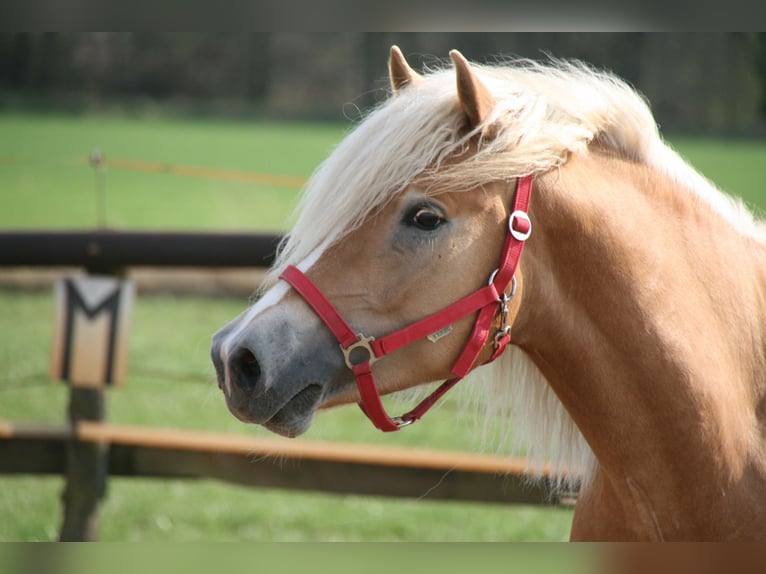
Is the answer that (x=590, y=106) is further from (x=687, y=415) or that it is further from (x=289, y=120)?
(x=289, y=120)

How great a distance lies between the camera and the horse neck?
1.94 m

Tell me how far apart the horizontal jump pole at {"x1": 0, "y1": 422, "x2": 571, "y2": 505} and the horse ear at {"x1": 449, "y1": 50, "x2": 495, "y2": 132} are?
2233 millimetres

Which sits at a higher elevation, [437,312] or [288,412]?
[437,312]

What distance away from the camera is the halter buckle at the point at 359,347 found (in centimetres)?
186

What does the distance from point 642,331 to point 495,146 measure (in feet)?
1.80

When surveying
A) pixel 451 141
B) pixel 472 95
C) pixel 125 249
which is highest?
pixel 472 95

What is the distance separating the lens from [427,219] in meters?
1.88

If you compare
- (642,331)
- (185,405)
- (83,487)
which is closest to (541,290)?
(642,331)

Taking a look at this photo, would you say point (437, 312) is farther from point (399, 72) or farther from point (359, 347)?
point (399, 72)

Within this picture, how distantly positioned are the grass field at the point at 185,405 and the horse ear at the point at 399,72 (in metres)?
0.19

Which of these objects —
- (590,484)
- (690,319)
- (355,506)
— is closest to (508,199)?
(690,319)

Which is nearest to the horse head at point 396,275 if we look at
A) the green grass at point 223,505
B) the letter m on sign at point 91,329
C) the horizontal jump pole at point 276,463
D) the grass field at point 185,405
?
the grass field at point 185,405

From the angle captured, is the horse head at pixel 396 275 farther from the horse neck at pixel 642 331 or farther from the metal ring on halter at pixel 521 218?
the horse neck at pixel 642 331

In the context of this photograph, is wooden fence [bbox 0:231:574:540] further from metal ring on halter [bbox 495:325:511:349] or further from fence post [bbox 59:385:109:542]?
metal ring on halter [bbox 495:325:511:349]
